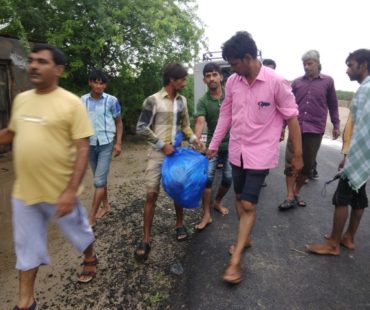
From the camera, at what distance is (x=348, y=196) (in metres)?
3.20

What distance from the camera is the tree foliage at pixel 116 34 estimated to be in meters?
7.99

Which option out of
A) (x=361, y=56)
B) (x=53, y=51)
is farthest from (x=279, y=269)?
(x=53, y=51)

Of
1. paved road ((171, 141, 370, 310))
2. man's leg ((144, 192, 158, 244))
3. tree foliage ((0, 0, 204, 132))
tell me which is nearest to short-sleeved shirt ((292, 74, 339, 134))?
paved road ((171, 141, 370, 310))

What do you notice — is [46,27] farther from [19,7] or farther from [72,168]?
[72,168]

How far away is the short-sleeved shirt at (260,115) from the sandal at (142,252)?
129cm

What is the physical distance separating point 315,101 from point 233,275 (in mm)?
2966

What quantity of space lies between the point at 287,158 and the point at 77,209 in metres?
3.34

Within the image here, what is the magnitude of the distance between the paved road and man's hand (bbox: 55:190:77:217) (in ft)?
3.92

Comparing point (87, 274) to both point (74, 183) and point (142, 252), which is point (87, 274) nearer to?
point (142, 252)

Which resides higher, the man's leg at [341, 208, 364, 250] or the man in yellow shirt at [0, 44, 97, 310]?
the man in yellow shirt at [0, 44, 97, 310]

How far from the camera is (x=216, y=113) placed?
4.20 metres

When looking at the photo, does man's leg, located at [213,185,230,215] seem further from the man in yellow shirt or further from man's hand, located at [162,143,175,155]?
the man in yellow shirt

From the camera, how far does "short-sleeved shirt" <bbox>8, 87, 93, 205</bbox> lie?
2.34m

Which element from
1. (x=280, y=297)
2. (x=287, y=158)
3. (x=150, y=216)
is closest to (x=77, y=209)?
(x=150, y=216)
